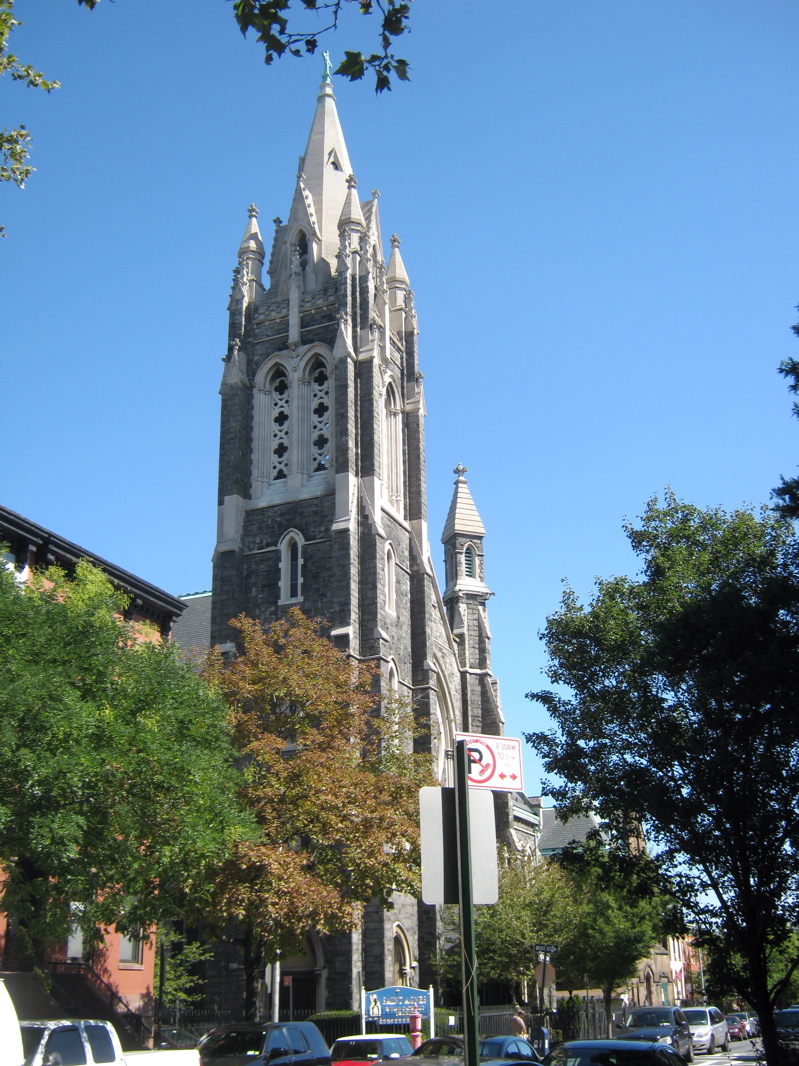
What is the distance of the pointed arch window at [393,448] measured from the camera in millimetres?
41938

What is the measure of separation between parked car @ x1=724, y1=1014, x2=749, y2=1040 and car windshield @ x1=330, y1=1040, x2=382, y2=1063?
3331 cm

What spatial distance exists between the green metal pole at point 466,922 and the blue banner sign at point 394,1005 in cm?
1769

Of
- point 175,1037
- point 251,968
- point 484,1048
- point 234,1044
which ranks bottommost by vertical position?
point 175,1037

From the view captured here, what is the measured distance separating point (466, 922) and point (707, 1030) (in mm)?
31868

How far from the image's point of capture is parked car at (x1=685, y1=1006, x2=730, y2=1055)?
32.9 m

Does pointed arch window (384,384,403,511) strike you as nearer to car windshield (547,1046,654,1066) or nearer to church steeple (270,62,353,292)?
church steeple (270,62,353,292)

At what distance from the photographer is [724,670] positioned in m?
16.5

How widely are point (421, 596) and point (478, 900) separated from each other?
3357 cm

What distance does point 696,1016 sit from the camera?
34.6 meters

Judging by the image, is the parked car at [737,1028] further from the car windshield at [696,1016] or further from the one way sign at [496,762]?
the one way sign at [496,762]

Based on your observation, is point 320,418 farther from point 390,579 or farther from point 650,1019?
point 650,1019

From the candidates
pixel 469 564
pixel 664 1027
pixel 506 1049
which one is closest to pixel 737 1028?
pixel 664 1027

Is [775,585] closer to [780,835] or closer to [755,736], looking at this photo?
[755,736]

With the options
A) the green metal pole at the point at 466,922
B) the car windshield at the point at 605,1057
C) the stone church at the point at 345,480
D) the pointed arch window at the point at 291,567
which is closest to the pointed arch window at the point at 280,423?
the stone church at the point at 345,480
